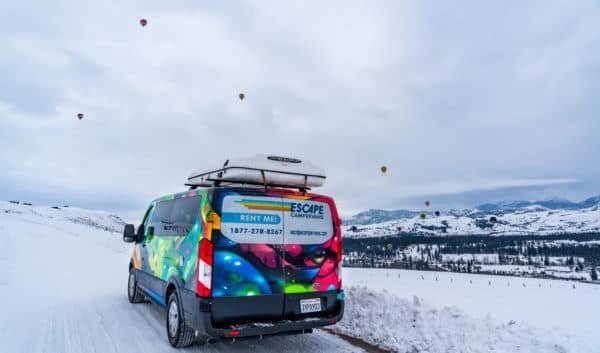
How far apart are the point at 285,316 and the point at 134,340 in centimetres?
309

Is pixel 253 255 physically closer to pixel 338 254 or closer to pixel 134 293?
pixel 338 254

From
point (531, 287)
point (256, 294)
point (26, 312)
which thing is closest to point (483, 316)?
point (256, 294)

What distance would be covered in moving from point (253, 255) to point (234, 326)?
1.06m

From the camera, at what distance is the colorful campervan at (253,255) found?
562 centimetres

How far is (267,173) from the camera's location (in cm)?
635

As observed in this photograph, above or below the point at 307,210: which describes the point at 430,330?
below

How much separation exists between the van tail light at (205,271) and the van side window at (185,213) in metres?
0.70

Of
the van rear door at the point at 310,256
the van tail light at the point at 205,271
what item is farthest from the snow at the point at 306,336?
the van tail light at the point at 205,271

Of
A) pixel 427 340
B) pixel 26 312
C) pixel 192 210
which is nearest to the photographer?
pixel 192 210

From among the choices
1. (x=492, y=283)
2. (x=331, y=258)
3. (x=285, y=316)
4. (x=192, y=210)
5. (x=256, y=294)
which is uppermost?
(x=192, y=210)

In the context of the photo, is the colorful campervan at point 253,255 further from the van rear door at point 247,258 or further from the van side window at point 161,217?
the van side window at point 161,217

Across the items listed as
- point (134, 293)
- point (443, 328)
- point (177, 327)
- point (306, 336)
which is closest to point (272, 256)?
point (177, 327)

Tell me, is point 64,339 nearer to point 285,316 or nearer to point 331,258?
point 285,316

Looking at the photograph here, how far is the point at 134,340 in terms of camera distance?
7039 mm
